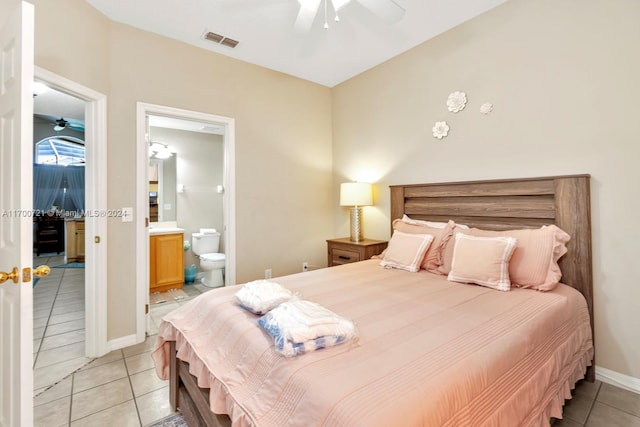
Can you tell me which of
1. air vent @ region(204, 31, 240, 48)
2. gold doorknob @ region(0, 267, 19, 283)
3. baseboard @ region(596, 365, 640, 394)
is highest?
air vent @ region(204, 31, 240, 48)

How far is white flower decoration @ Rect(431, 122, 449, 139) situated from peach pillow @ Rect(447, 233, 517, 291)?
1142 mm

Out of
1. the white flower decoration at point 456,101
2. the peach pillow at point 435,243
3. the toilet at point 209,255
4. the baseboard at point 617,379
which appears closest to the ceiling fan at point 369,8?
the white flower decoration at point 456,101

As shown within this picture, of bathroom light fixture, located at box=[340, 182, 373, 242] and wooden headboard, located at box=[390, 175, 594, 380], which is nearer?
wooden headboard, located at box=[390, 175, 594, 380]

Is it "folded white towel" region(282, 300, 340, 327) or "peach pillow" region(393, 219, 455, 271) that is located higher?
"peach pillow" region(393, 219, 455, 271)

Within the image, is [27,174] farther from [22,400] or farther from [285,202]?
[285,202]

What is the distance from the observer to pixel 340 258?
11.5 ft

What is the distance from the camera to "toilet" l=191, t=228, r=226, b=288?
4.12 meters

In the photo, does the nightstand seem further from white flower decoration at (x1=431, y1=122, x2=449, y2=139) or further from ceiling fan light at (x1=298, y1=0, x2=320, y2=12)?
ceiling fan light at (x1=298, y1=0, x2=320, y2=12)

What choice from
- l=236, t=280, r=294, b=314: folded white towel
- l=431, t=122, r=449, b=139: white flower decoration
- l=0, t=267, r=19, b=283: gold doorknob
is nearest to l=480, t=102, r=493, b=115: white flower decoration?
l=431, t=122, r=449, b=139: white flower decoration

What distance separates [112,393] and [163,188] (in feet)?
10.9

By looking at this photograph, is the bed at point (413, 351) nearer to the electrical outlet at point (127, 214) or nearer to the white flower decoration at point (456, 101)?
the white flower decoration at point (456, 101)

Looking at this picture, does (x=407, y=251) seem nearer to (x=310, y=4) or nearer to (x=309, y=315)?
(x=309, y=315)

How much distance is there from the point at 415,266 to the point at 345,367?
61.5 inches

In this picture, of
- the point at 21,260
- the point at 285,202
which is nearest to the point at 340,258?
the point at 285,202
